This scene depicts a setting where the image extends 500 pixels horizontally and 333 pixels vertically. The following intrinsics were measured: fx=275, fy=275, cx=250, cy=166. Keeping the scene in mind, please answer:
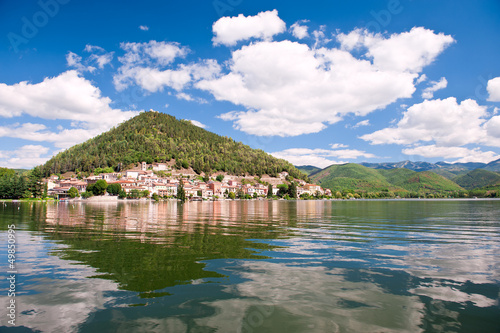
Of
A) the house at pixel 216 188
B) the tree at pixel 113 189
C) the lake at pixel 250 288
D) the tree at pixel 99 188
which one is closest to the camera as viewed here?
the lake at pixel 250 288

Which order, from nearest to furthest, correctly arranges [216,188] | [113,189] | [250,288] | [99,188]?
[250,288], [99,188], [113,189], [216,188]

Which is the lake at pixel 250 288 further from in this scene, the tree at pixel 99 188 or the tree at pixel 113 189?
the tree at pixel 99 188

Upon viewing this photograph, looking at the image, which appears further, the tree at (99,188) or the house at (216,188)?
the house at (216,188)

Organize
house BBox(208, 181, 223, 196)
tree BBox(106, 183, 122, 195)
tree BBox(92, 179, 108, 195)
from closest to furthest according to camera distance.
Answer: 1. tree BBox(92, 179, 108, 195)
2. tree BBox(106, 183, 122, 195)
3. house BBox(208, 181, 223, 196)

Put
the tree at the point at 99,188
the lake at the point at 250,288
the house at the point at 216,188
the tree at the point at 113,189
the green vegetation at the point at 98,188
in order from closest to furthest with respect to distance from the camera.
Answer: the lake at the point at 250,288
the tree at the point at 99,188
the green vegetation at the point at 98,188
the tree at the point at 113,189
the house at the point at 216,188

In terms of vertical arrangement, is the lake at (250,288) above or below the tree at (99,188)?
below

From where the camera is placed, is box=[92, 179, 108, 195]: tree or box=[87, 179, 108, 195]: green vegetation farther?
box=[87, 179, 108, 195]: green vegetation

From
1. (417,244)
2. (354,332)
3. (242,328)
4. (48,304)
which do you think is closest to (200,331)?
(242,328)

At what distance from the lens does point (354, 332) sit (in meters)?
6.28

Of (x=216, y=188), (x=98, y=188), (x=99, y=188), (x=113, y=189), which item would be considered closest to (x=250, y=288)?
(x=113, y=189)

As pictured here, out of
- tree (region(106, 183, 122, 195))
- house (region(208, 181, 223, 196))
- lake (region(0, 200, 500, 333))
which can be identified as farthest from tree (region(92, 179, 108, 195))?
lake (region(0, 200, 500, 333))

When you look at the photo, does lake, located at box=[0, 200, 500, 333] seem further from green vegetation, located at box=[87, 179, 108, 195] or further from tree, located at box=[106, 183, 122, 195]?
green vegetation, located at box=[87, 179, 108, 195]

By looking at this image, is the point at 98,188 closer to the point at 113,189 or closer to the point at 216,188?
the point at 113,189

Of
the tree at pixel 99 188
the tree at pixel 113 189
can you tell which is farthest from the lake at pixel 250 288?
the tree at pixel 99 188
